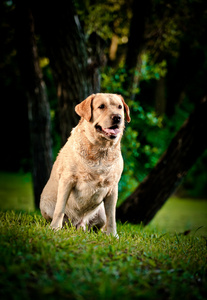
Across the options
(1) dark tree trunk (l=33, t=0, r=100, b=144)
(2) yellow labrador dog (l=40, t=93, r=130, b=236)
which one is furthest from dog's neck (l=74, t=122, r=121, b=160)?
(1) dark tree trunk (l=33, t=0, r=100, b=144)

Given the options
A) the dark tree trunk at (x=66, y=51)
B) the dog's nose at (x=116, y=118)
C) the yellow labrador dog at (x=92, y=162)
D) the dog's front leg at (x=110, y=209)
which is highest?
the dark tree trunk at (x=66, y=51)

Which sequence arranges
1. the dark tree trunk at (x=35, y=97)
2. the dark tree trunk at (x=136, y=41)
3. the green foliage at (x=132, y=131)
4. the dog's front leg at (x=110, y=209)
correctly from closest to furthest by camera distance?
1. the dog's front leg at (x=110, y=209)
2. the dark tree trunk at (x=35, y=97)
3. the green foliage at (x=132, y=131)
4. the dark tree trunk at (x=136, y=41)

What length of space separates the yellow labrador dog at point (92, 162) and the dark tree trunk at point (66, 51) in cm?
220

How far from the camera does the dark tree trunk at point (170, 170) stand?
245 inches

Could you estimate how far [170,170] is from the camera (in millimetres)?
6375

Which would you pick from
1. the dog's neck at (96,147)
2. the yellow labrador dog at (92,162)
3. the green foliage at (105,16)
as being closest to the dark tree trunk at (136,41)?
the green foliage at (105,16)

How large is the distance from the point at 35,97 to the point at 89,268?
557cm

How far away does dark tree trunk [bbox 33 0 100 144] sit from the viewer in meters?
6.22

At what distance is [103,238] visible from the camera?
3.80 metres

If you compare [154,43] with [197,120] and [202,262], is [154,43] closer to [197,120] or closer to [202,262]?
[197,120]

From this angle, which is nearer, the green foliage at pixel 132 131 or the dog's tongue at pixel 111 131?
the dog's tongue at pixel 111 131

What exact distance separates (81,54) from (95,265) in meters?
4.61

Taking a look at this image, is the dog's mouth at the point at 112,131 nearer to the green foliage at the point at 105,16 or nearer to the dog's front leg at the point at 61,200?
the dog's front leg at the point at 61,200

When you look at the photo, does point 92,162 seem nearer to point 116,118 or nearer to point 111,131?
point 111,131
